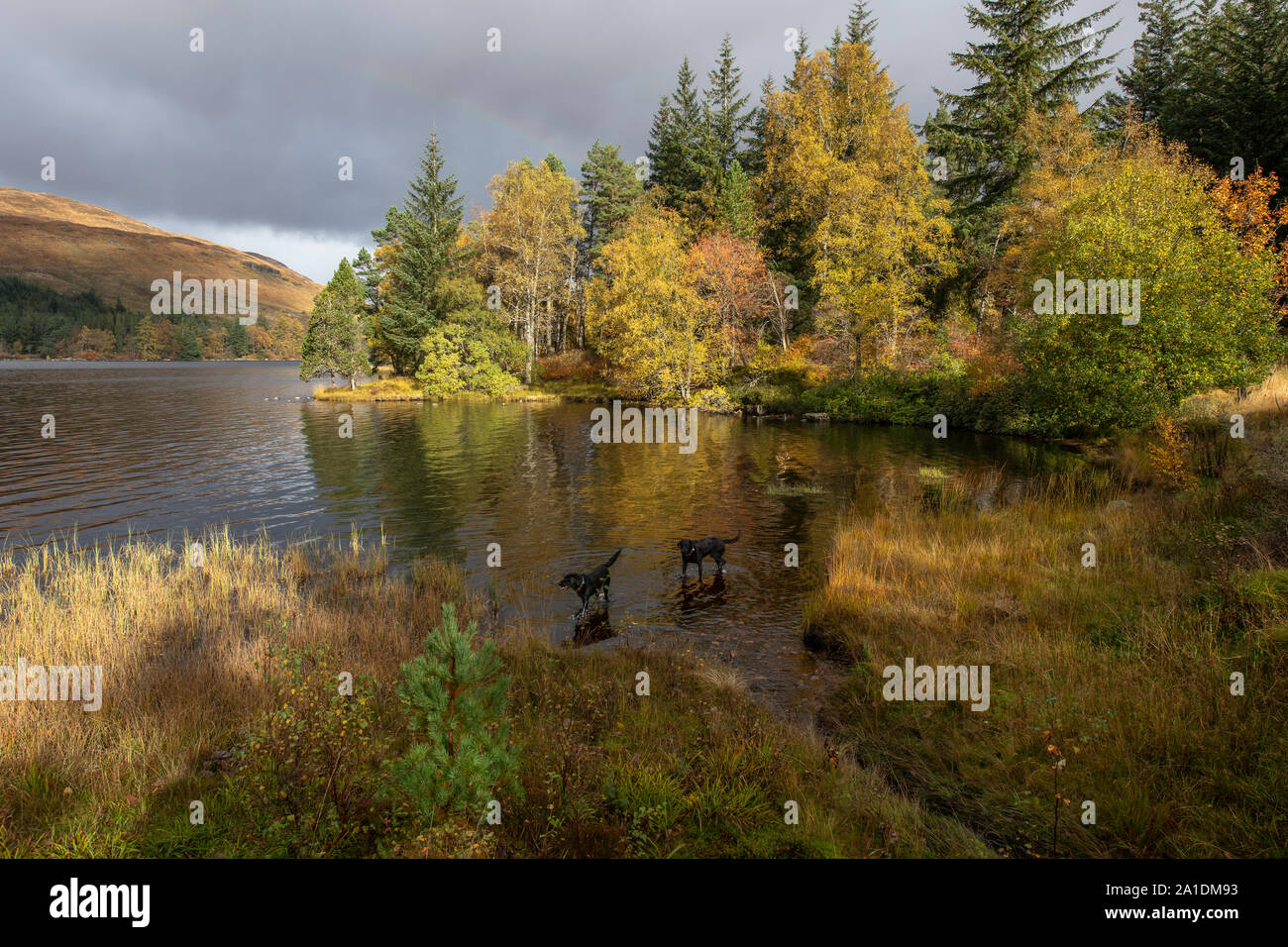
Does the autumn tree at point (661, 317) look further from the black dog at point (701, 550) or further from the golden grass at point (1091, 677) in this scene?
the golden grass at point (1091, 677)

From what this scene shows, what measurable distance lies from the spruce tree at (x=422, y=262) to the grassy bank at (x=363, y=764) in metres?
60.5

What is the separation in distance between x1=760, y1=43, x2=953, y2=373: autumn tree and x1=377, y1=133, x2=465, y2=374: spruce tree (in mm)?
38061

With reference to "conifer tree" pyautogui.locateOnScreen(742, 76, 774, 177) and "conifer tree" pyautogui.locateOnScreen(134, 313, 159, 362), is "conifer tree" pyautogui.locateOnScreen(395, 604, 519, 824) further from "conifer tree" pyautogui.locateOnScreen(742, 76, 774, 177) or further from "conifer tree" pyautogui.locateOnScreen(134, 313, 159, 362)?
"conifer tree" pyautogui.locateOnScreen(134, 313, 159, 362)

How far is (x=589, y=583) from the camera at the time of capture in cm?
1138

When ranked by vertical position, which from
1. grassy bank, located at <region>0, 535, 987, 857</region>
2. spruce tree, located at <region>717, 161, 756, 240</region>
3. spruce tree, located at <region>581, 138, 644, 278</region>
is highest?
spruce tree, located at <region>581, 138, 644, 278</region>

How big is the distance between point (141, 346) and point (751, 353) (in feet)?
731

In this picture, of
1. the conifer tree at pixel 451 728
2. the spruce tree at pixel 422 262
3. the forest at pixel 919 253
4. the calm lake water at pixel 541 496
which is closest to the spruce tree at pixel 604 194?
the forest at pixel 919 253

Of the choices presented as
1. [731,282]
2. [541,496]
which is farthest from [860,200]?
[541,496]

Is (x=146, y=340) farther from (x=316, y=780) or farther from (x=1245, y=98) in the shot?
(x=1245, y=98)

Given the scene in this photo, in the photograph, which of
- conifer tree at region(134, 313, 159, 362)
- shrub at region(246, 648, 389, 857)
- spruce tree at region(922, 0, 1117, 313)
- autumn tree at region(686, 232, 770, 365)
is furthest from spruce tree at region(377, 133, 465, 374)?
conifer tree at region(134, 313, 159, 362)

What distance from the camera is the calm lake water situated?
11.8m

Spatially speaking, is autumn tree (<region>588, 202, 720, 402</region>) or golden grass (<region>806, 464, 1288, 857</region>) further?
autumn tree (<region>588, 202, 720, 402</region>)
